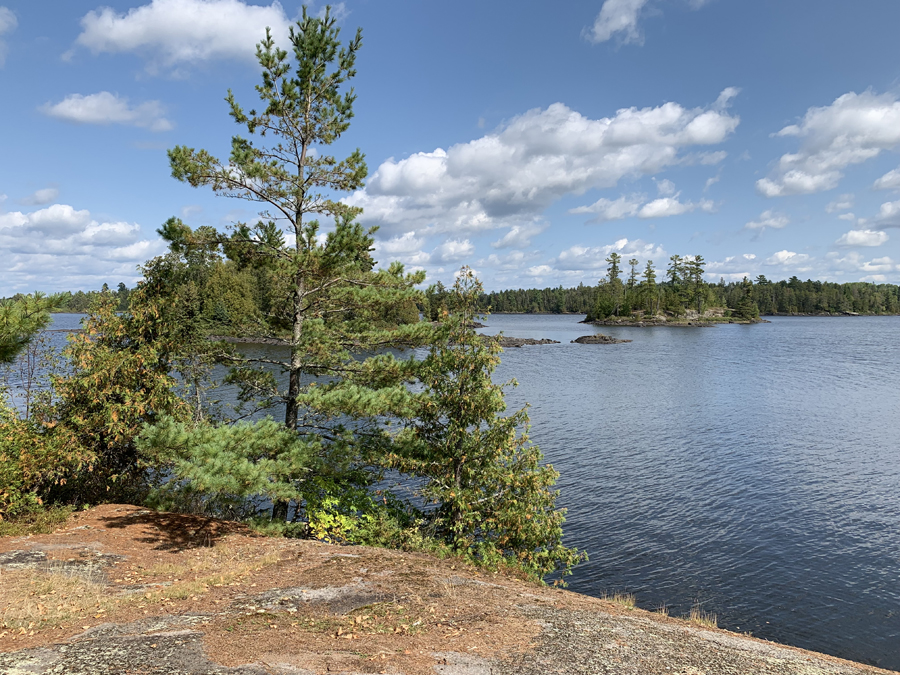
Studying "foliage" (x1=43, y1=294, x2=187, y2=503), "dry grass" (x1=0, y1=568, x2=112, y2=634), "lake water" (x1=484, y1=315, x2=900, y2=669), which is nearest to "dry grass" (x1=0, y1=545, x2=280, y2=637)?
"dry grass" (x1=0, y1=568, x2=112, y2=634)

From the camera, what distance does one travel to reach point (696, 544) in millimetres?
18766

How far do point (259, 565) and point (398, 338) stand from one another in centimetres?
656

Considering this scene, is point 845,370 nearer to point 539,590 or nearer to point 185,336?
point 539,590

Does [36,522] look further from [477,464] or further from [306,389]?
[477,464]

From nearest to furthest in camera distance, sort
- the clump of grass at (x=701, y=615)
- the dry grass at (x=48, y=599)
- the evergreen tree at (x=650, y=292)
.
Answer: the dry grass at (x=48, y=599)
the clump of grass at (x=701, y=615)
the evergreen tree at (x=650, y=292)

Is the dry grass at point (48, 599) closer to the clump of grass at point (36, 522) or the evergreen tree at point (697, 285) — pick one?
the clump of grass at point (36, 522)

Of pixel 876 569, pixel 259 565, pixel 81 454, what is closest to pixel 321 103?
pixel 81 454

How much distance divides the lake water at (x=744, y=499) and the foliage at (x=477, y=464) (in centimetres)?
416

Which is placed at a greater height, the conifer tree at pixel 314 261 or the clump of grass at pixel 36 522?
the conifer tree at pixel 314 261

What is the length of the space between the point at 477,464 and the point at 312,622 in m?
6.18

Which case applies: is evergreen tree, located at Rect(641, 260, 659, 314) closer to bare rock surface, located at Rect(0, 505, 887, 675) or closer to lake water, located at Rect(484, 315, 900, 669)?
lake water, located at Rect(484, 315, 900, 669)

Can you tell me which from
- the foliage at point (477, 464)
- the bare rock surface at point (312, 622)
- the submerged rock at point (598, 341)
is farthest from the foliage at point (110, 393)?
the submerged rock at point (598, 341)

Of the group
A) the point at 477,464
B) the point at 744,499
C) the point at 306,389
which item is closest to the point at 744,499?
the point at 744,499

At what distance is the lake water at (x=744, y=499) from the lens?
50.3 ft
